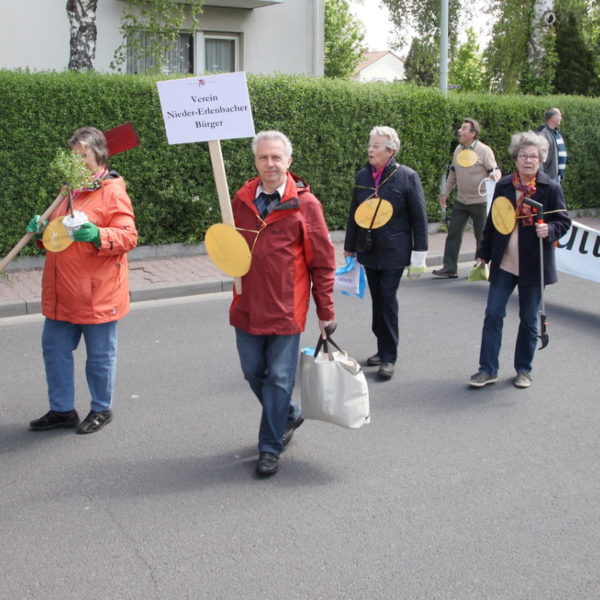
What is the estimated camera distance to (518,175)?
606cm

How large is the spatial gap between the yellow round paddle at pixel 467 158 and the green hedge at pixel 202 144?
2.75 m

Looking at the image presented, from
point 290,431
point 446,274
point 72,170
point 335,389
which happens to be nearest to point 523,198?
point 335,389

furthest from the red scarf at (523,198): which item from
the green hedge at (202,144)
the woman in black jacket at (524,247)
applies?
the green hedge at (202,144)

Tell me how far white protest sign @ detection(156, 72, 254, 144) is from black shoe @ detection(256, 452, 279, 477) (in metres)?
1.78

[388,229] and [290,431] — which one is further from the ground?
[388,229]

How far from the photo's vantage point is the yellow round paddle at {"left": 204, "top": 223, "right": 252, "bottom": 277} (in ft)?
14.7

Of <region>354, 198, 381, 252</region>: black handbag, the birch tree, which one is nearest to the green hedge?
the birch tree

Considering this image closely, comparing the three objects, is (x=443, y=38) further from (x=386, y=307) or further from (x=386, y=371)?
(x=386, y=371)

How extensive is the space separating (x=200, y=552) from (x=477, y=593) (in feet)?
4.01

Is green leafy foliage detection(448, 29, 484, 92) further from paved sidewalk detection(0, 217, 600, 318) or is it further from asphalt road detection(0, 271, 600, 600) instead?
asphalt road detection(0, 271, 600, 600)

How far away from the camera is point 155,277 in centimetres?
1017

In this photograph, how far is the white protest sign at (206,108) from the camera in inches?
185

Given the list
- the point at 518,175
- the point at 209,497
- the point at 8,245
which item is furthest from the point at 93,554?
the point at 8,245

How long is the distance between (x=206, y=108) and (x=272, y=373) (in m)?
1.52
